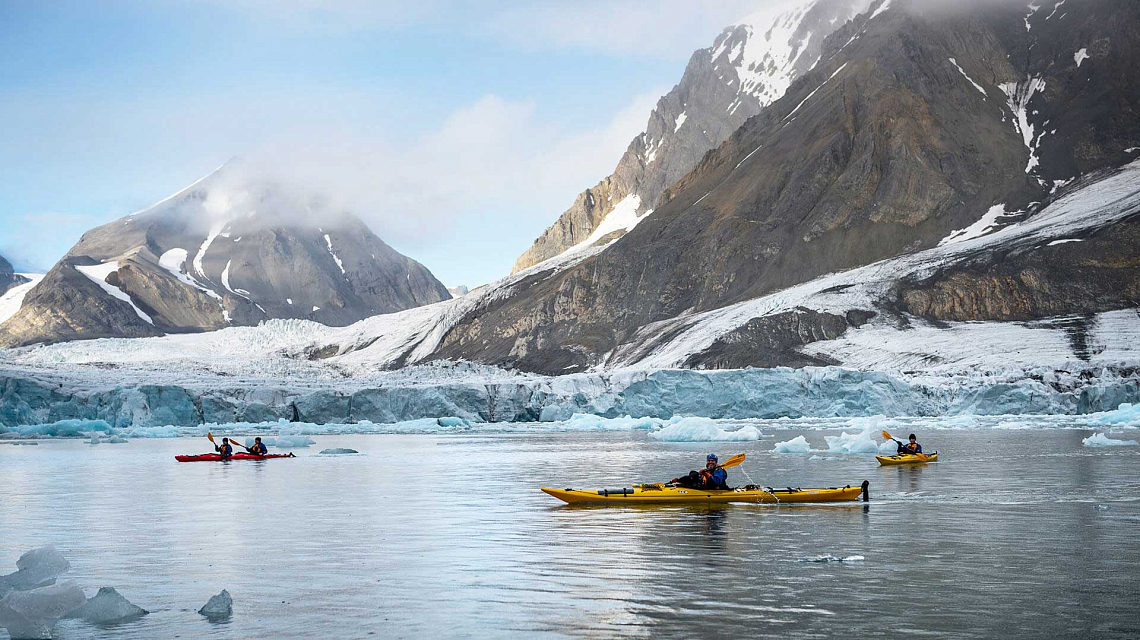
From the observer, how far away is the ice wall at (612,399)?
90875 mm

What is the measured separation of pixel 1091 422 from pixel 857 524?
204 feet

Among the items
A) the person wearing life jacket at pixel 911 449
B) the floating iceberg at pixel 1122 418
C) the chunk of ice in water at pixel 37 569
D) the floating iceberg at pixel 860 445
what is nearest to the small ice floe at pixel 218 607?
the chunk of ice in water at pixel 37 569

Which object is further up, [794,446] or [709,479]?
[794,446]

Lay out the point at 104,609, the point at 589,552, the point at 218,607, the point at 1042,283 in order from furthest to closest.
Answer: the point at 1042,283 < the point at 589,552 < the point at 218,607 < the point at 104,609

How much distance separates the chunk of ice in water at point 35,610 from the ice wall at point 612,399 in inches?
3025

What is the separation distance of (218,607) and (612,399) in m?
87.1

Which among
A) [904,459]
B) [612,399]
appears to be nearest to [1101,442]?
[904,459]

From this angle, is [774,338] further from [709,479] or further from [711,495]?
[711,495]

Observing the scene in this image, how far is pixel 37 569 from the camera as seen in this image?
62.6 ft

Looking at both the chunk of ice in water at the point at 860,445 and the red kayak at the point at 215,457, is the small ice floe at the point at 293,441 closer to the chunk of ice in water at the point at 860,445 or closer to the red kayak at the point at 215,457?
the red kayak at the point at 215,457

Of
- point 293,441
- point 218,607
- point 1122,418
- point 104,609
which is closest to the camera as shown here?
point 104,609

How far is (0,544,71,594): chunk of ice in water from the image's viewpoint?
18844 millimetres

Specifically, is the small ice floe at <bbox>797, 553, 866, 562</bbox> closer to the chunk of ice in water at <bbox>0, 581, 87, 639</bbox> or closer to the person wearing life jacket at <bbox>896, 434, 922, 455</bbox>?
the chunk of ice in water at <bbox>0, 581, 87, 639</bbox>

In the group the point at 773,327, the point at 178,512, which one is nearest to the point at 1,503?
the point at 178,512
